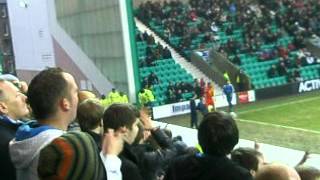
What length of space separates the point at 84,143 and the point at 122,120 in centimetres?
107

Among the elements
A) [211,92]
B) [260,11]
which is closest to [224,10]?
[260,11]

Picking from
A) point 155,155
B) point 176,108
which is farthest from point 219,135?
point 176,108

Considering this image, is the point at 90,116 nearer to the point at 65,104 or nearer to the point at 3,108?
the point at 3,108

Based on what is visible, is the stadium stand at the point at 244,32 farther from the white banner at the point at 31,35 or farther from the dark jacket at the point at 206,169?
the dark jacket at the point at 206,169

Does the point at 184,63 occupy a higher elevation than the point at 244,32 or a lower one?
lower

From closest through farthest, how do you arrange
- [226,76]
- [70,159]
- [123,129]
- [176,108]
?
1. [70,159]
2. [123,129]
3. [176,108]
4. [226,76]

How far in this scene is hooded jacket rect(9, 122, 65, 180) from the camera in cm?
271

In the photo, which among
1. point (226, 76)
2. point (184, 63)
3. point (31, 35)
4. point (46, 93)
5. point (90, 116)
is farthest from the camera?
point (31, 35)

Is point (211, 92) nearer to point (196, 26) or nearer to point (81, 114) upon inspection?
point (196, 26)

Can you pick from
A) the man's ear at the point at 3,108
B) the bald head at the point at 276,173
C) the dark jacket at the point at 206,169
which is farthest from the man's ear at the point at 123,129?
the bald head at the point at 276,173

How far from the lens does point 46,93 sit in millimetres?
2771


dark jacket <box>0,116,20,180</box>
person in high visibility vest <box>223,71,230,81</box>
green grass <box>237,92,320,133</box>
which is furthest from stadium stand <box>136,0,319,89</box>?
dark jacket <box>0,116,20,180</box>

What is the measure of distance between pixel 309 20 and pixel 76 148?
29975 mm

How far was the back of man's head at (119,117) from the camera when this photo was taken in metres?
3.35
